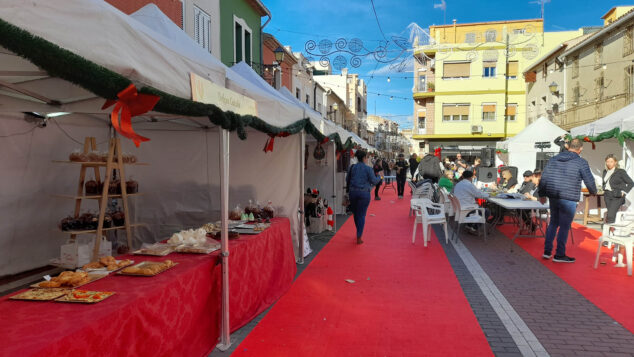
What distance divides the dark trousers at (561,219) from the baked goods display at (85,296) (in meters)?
6.10

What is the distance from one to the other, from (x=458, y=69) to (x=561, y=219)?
27.9m

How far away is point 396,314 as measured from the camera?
4.05 meters

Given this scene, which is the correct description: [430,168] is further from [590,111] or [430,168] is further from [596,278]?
[590,111]

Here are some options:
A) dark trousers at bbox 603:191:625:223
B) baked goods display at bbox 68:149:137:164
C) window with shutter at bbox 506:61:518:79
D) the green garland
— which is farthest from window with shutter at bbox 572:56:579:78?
baked goods display at bbox 68:149:137:164

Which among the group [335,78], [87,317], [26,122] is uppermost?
[335,78]

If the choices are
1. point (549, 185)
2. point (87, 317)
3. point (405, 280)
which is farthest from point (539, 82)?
point (87, 317)

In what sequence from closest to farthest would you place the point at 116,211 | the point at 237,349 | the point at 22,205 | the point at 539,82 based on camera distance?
the point at 237,349 < the point at 22,205 < the point at 116,211 < the point at 539,82

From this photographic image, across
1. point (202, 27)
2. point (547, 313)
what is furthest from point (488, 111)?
point (547, 313)

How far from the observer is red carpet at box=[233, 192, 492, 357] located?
332cm

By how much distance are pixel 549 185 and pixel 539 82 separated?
26215mm

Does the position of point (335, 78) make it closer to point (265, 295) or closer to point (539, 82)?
point (539, 82)

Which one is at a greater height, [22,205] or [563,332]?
[22,205]

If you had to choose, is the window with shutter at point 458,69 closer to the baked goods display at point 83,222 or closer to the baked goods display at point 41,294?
the baked goods display at point 83,222

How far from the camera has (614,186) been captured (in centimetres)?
793
